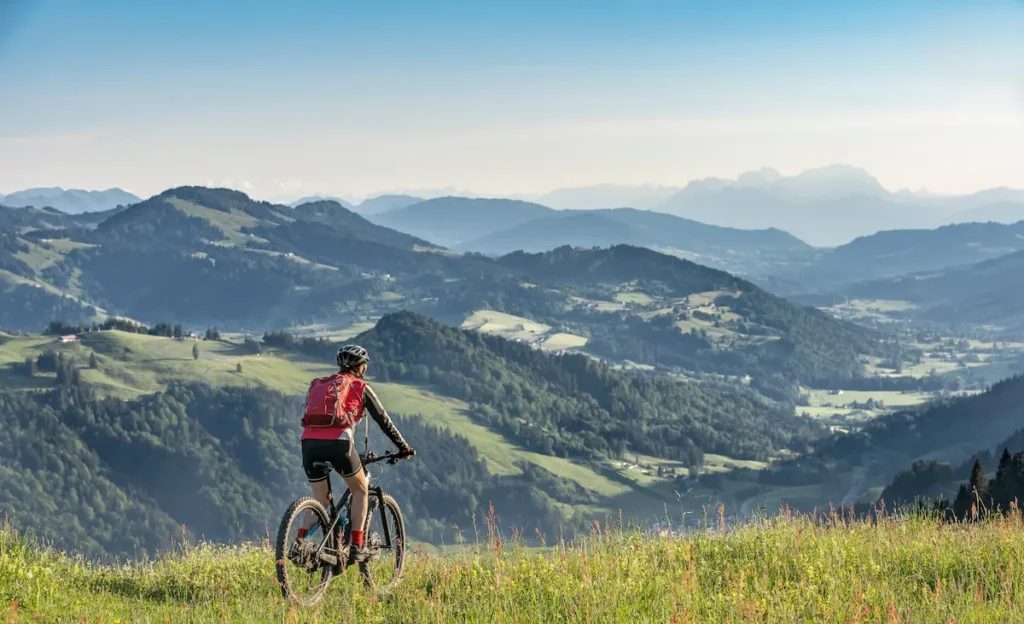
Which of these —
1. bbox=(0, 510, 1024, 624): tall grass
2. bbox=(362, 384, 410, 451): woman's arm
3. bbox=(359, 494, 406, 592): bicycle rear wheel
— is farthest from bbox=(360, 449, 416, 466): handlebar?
bbox=(0, 510, 1024, 624): tall grass

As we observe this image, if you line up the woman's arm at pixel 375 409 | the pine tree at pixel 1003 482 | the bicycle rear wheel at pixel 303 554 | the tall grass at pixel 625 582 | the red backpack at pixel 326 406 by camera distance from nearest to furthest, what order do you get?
the tall grass at pixel 625 582 → the bicycle rear wheel at pixel 303 554 → the red backpack at pixel 326 406 → the woman's arm at pixel 375 409 → the pine tree at pixel 1003 482

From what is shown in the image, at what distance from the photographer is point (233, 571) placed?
37.9 ft

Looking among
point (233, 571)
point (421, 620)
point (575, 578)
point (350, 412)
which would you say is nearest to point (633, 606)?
point (575, 578)

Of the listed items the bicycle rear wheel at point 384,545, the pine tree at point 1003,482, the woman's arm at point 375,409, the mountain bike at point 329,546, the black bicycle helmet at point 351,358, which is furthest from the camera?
the pine tree at point 1003,482

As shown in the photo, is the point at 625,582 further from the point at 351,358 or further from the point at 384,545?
the point at 351,358

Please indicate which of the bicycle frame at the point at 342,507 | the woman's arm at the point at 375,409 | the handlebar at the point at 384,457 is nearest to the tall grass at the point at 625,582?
the bicycle frame at the point at 342,507

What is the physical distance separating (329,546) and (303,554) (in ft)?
1.49

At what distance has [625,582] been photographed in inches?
372

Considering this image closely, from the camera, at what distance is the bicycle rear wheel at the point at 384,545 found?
11102mm

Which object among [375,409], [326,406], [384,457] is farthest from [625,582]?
[326,406]

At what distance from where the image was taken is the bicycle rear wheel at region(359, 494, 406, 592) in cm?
1110

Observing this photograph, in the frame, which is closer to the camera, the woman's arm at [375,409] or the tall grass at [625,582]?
the tall grass at [625,582]

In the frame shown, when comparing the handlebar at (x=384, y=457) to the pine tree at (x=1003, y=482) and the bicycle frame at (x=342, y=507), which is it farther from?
the pine tree at (x=1003, y=482)

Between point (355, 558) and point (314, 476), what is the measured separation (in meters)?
1.19
